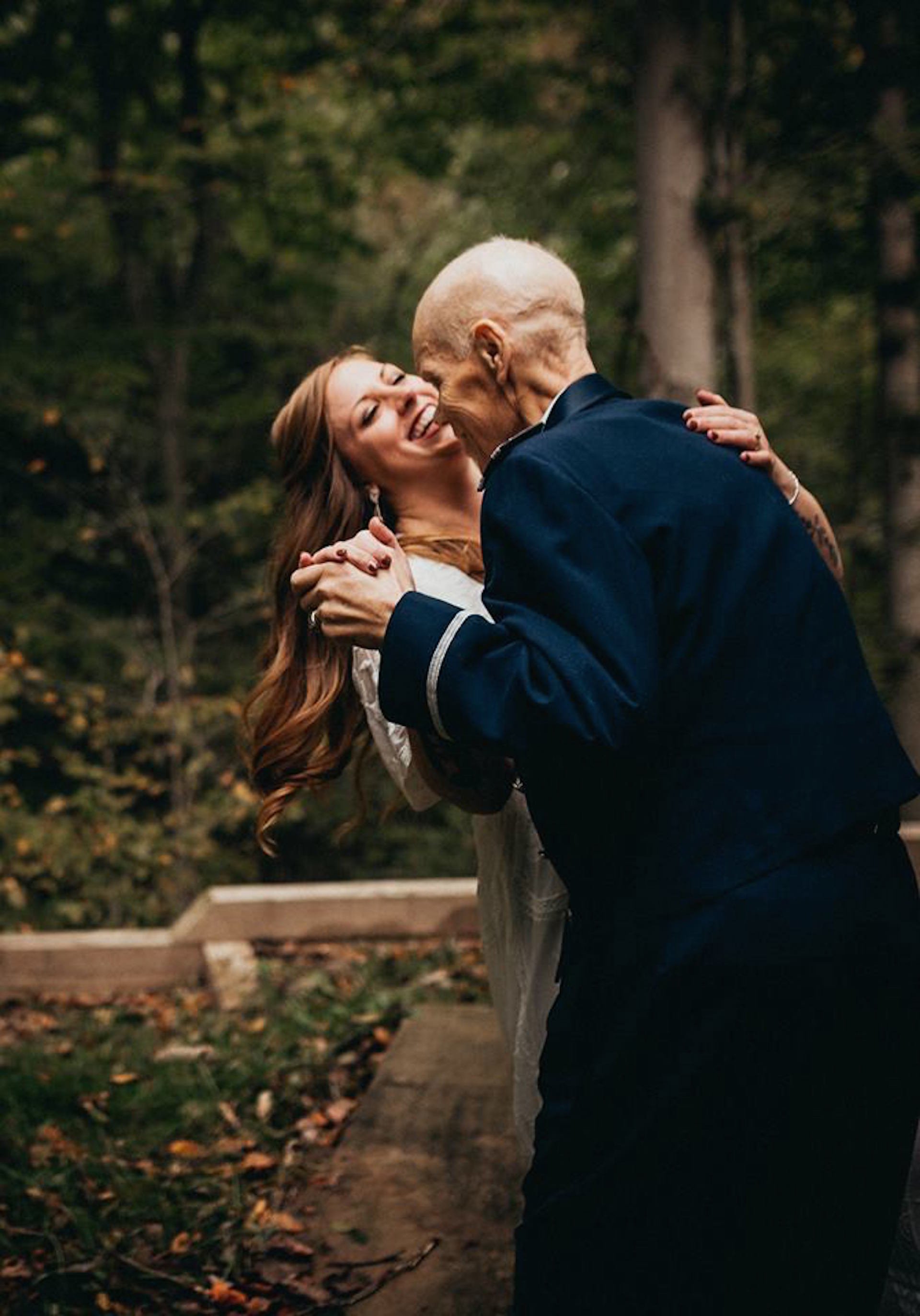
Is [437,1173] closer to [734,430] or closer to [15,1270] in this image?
[15,1270]

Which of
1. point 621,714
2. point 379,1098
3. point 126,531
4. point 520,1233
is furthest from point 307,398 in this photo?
point 126,531

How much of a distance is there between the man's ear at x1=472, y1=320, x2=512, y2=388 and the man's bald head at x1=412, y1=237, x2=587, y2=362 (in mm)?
11

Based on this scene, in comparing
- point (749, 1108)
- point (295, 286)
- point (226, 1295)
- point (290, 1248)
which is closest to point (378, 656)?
point (749, 1108)

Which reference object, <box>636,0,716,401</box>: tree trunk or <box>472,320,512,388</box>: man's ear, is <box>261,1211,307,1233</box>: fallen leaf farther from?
<box>636,0,716,401</box>: tree trunk

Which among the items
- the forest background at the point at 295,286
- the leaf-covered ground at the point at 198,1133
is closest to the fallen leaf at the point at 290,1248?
the leaf-covered ground at the point at 198,1133

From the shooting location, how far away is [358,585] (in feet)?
6.31

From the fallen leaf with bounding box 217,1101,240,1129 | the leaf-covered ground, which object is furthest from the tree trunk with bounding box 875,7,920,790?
the fallen leaf with bounding box 217,1101,240,1129

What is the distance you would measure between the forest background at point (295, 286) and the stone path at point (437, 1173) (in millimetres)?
2736

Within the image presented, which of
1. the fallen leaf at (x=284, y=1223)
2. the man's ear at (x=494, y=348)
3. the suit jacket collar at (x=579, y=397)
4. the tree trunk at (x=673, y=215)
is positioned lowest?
the fallen leaf at (x=284, y=1223)

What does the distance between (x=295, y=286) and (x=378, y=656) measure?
9.05 meters

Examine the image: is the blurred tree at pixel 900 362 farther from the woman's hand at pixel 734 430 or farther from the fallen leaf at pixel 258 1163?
the woman's hand at pixel 734 430

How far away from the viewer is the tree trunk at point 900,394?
6.32 m

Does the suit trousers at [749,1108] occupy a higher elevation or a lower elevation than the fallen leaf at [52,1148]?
higher

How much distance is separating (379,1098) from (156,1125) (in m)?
0.85
